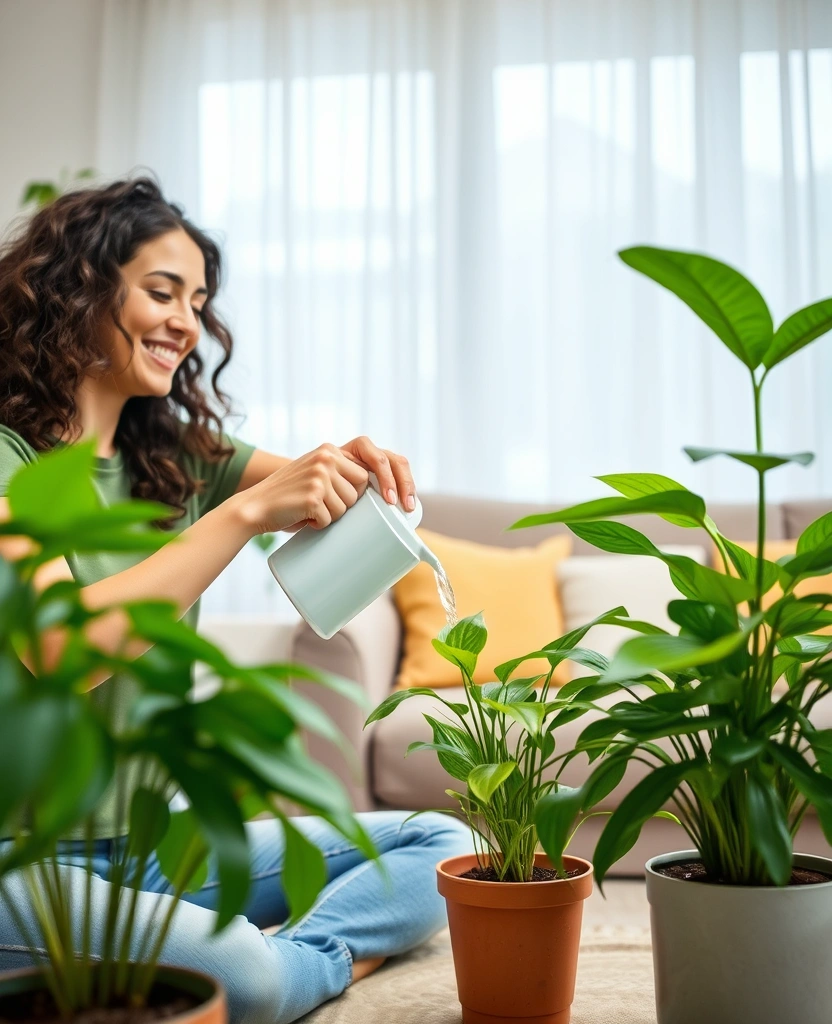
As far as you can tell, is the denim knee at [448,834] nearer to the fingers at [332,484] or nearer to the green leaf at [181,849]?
the fingers at [332,484]

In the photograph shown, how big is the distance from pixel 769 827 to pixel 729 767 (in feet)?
0.17

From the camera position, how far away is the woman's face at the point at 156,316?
1546 mm

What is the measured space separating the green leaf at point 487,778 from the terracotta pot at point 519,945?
11 cm

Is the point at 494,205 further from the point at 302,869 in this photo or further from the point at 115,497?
the point at 302,869

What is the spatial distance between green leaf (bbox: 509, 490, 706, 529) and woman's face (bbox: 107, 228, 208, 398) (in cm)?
94

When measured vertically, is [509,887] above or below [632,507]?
below

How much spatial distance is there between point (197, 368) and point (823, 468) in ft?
7.35

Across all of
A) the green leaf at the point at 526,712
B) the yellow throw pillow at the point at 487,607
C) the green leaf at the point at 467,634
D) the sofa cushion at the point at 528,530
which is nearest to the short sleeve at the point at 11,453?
the green leaf at the point at 467,634

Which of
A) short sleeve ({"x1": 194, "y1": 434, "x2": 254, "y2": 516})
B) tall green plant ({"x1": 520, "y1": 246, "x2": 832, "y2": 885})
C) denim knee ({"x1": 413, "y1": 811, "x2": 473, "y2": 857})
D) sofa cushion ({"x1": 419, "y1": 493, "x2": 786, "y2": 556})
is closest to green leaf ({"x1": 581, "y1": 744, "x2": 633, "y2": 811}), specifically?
tall green plant ({"x1": 520, "y1": 246, "x2": 832, "y2": 885})

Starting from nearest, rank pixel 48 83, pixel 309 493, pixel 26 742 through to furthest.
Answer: pixel 26 742
pixel 309 493
pixel 48 83

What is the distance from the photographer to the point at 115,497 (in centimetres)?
162

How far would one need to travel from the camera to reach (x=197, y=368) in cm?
183

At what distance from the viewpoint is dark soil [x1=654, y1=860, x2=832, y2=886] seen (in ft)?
A: 2.82

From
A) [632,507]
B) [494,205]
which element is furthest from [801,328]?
[494,205]
